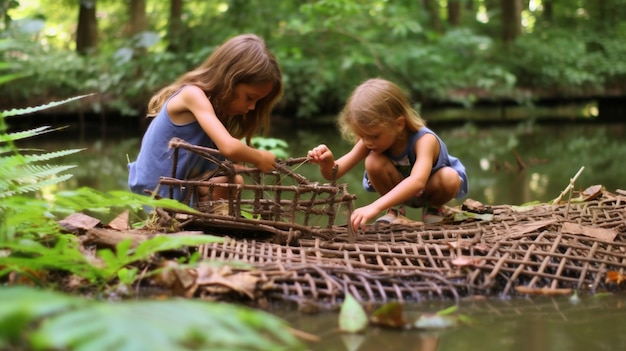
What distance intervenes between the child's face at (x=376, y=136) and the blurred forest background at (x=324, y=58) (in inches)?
290

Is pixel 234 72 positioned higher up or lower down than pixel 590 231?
higher up

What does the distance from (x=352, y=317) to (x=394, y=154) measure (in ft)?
5.05

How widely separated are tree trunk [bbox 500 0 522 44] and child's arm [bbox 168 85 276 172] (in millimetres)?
12908

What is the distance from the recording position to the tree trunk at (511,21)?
48.2 feet

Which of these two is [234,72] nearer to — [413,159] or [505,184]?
[413,159]

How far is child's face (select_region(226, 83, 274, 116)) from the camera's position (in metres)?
2.87

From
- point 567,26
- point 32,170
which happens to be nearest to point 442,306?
point 32,170

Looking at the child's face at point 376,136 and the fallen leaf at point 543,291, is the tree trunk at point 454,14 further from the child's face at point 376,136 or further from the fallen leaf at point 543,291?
the fallen leaf at point 543,291

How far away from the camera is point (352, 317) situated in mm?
1603

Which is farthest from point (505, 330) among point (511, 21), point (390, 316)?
point (511, 21)

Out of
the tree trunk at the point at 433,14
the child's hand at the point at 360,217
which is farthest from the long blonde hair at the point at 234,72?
the tree trunk at the point at 433,14

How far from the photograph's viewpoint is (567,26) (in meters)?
17.2

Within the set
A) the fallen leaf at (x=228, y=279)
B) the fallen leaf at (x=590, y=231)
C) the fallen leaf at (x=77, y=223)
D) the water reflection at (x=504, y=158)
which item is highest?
the fallen leaf at (x=77, y=223)

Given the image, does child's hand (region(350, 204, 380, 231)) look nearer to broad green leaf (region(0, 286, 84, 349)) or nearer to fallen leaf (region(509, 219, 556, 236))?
fallen leaf (region(509, 219, 556, 236))
